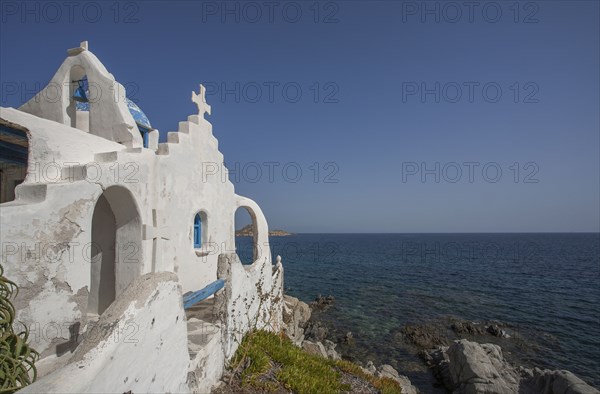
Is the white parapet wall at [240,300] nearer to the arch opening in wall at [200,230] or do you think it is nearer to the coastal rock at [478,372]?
the arch opening in wall at [200,230]

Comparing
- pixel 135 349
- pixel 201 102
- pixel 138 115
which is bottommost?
pixel 135 349

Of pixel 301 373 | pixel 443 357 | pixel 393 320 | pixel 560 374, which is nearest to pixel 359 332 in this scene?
pixel 393 320

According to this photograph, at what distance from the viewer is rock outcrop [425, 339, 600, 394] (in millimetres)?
11913

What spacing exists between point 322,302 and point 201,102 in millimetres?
24308

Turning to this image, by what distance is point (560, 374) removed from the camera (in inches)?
480

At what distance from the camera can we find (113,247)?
750cm

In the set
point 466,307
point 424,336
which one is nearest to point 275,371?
point 424,336

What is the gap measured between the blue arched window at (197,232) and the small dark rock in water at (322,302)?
2097 centimetres

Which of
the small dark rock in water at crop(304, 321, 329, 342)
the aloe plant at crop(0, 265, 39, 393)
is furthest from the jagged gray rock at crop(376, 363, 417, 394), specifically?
the aloe plant at crop(0, 265, 39, 393)

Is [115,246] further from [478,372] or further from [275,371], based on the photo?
[478,372]

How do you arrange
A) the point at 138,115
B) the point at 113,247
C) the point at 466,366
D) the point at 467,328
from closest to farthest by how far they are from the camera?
1. the point at 113,247
2. the point at 138,115
3. the point at 466,366
4. the point at 467,328

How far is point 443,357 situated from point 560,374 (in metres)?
6.07

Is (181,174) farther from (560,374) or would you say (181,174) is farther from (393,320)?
(393,320)

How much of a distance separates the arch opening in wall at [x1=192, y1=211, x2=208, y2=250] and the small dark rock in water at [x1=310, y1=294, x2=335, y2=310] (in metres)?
20.9
